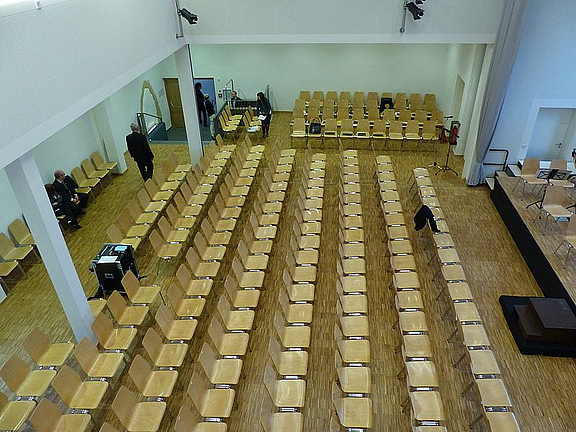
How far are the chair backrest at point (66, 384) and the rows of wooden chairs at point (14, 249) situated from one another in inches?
124

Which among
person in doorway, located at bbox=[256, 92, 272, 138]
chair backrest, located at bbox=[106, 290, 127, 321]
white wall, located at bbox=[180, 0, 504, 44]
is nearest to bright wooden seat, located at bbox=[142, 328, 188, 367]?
chair backrest, located at bbox=[106, 290, 127, 321]

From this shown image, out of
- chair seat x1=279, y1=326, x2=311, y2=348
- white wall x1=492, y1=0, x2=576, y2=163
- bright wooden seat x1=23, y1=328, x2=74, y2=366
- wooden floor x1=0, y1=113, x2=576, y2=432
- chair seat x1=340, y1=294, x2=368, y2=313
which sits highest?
white wall x1=492, y1=0, x2=576, y2=163

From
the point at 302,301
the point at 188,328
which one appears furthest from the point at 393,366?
the point at 188,328

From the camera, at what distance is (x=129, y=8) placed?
23.0 feet

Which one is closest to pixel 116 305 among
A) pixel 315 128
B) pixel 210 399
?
pixel 210 399

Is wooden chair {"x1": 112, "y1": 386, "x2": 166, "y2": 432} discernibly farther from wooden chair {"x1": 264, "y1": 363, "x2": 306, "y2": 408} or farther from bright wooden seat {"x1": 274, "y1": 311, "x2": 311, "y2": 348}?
bright wooden seat {"x1": 274, "y1": 311, "x2": 311, "y2": 348}

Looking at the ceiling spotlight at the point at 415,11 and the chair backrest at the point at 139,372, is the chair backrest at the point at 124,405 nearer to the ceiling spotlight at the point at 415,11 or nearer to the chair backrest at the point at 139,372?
the chair backrest at the point at 139,372

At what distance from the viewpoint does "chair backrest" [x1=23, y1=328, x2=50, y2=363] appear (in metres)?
5.15

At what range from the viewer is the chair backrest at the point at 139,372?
4.77m

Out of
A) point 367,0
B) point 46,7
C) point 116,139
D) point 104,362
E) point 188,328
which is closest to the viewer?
point 46,7

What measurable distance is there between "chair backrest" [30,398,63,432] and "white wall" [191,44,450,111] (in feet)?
39.0

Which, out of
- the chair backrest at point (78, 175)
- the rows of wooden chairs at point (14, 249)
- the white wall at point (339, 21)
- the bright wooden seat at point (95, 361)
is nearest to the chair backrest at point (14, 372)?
the bright wooden seat at point (95, 361)

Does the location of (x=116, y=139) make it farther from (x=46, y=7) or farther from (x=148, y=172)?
(x=46, y=7)

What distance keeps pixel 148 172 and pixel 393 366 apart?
681cm
